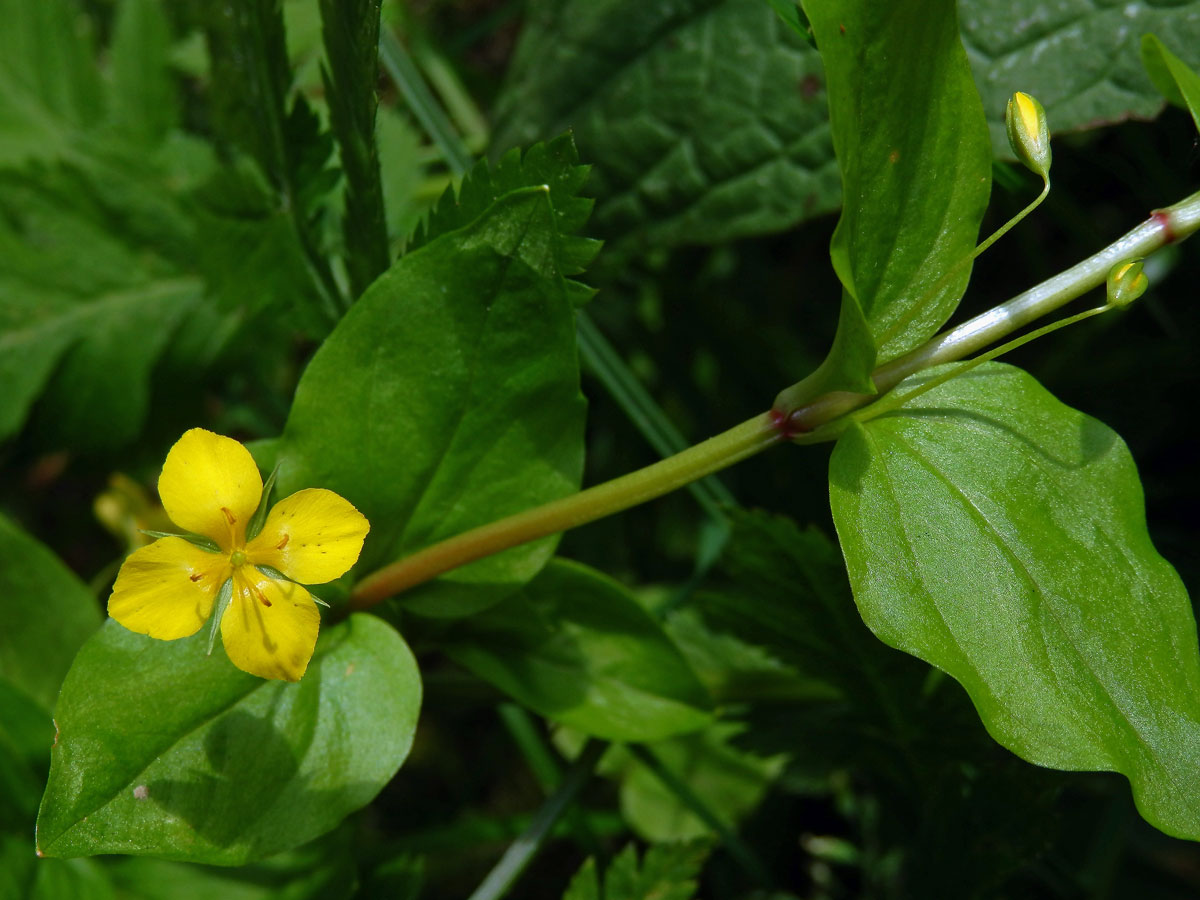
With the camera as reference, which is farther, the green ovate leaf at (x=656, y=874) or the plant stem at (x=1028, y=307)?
the green ovate leaf at (x=656, y=874)

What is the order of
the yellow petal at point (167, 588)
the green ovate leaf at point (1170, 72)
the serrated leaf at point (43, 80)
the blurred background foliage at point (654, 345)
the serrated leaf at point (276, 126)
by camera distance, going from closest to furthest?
the yellow petal at point (167, 588) → the green ovate leaf at point (1170, 72) → the serrated leaf at point (276, 126) → the blurred background foliage at point (654, 345) → the serrated leaf at point (43, 80)

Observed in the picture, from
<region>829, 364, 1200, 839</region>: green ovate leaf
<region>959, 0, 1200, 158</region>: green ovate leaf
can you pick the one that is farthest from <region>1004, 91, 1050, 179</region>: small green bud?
<region>959, 0, 1200, 158</region>: green ovate leaf

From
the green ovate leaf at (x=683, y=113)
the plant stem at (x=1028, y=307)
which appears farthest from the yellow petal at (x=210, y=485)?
the green ovate leaf at (x=683, y=113)

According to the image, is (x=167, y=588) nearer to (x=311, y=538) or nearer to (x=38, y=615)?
(x=311, y=538)

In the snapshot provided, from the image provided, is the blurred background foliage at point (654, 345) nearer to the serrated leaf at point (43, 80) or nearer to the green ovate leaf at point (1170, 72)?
the serrated leaf at point (43, 80)

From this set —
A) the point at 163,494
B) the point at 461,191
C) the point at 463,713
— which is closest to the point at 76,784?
the point at 163,494

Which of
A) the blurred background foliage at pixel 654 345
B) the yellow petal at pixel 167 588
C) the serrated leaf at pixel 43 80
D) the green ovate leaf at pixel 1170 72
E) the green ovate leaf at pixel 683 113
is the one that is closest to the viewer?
the yellow petal at pixel 167 588
